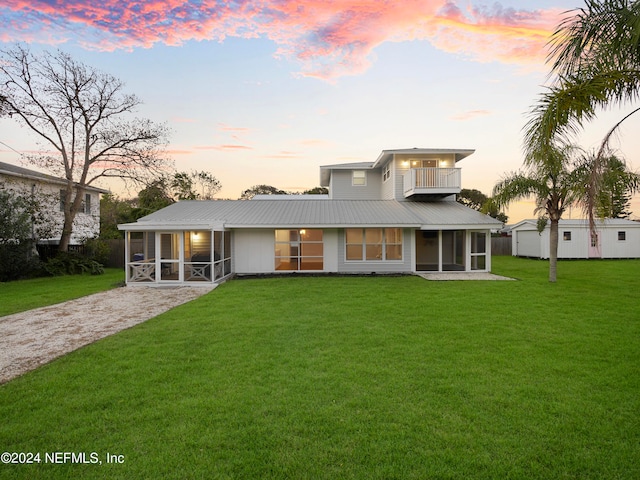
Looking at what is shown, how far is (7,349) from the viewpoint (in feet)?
18.5

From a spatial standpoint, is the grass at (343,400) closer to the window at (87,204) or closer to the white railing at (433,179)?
the white railing at (433,179)

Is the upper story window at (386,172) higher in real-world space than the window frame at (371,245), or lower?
higher

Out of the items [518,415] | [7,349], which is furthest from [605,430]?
[7,349]

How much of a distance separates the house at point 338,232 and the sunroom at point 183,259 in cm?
4

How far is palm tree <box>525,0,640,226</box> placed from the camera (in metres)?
4.79

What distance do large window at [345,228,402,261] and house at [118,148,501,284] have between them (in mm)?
46

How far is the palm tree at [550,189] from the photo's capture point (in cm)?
1212

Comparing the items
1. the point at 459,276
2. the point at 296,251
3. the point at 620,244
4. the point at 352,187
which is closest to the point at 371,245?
the point at 459,276

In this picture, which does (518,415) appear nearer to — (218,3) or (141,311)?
(141,311)

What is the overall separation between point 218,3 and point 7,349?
33.8ft

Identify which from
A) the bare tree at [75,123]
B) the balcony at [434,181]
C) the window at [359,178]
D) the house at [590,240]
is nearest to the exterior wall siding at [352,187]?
the window at [359,178]

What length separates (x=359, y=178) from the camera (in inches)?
801

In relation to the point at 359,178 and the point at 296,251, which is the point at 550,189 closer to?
the point at 359,178

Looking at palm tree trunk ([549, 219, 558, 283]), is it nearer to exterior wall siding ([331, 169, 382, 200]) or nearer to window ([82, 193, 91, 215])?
exterior wall siding ([331, 169, 382, 200])
